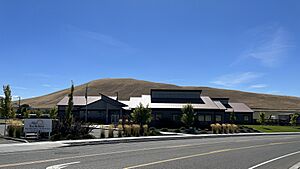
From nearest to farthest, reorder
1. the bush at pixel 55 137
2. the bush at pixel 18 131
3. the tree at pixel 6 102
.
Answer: the bush at pixel 55 137
the bush at pixel 18 131
the tree at pixel 6 102

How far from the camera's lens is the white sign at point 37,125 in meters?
24.4

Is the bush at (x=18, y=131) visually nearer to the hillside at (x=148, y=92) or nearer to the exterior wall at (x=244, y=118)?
the exterior wall at (x=244, y=118)

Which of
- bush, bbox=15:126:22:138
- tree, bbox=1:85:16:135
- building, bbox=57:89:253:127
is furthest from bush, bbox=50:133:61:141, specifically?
building, bbox=57:89:253:127

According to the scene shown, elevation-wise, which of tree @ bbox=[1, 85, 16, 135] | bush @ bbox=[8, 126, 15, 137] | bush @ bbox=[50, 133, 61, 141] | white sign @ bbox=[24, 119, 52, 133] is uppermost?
tree @ bbox=[1, 85, 16, 135]

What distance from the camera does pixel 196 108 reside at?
56.7 meters

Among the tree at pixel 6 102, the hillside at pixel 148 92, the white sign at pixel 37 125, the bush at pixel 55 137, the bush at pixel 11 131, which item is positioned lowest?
the bush at pixel 55 137

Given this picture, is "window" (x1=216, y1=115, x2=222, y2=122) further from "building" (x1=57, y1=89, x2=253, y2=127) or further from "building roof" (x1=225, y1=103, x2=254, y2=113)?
"building roof" (x1=225, y1=103, x2=254, y2=113)

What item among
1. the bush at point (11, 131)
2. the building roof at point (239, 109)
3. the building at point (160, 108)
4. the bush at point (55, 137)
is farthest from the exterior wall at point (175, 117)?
the bush at point (55, 137)

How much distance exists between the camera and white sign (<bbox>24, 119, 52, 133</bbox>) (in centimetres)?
2442

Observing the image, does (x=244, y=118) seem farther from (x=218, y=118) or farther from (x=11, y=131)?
(x=11, y=131)

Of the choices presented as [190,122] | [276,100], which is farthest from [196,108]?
[276,100]

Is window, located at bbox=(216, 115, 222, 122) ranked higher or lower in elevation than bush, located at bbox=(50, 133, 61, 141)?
higher

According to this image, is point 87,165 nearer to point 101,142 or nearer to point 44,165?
point 44,165

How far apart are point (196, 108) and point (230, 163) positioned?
43.7 m
